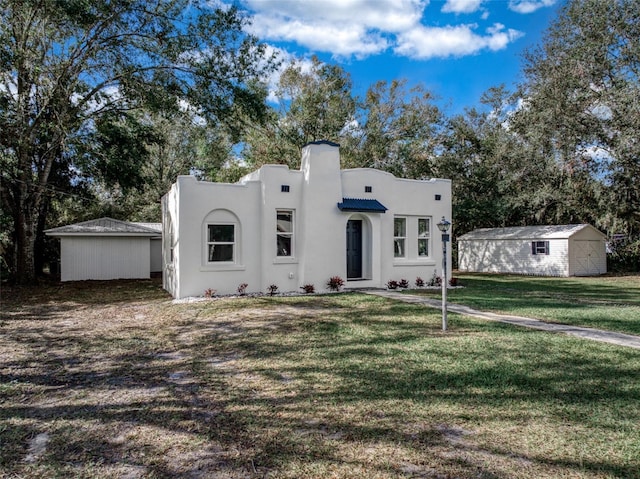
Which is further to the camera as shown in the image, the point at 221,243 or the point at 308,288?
the point at 308,288

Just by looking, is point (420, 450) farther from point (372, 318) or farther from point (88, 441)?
point (372, 318)

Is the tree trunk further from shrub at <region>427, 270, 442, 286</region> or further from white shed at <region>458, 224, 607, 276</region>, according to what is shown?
white shed at <region>458, 224, 607, 276</region>

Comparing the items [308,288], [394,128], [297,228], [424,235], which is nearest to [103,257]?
[297,228]

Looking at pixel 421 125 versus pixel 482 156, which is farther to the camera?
pixel 482 156

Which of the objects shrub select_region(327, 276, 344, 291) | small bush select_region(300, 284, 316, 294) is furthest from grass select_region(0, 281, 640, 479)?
shrub select_region(327, 276, 344, 291)

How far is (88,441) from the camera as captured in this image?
11.2 ft

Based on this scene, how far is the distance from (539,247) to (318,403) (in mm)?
21564

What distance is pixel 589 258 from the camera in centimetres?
2177

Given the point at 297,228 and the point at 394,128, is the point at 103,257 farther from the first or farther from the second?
the point at 394,128

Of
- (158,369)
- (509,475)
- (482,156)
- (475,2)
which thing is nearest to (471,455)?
(509,475)

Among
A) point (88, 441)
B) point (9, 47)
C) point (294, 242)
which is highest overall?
point (9, 47)

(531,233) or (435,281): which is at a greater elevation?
(531,233)

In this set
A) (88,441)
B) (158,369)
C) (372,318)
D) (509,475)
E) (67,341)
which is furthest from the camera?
(372,318)

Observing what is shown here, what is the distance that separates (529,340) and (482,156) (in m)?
23.6
